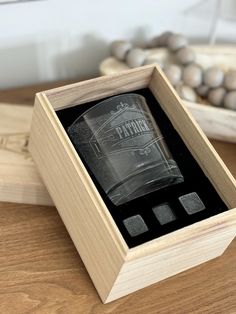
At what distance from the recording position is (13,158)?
22.4 inches

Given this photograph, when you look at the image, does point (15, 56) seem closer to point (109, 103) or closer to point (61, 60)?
point (61, 60)

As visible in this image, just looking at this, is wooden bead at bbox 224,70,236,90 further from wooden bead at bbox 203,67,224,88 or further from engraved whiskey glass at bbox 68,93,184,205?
engraved whiskey glass at bbox 68,93,184,205

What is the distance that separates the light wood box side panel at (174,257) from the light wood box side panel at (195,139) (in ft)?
0.12

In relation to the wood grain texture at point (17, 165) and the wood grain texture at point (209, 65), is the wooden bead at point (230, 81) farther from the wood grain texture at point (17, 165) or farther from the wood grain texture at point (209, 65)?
the wood grain texture at point (17, 165)

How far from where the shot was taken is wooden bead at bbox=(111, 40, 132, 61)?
646 mm

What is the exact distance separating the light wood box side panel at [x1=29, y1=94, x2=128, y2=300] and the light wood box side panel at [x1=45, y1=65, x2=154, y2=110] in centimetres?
3

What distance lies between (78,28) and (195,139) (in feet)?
0.77

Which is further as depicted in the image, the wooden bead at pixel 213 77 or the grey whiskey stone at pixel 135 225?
the wooden bead at pixel 213 77

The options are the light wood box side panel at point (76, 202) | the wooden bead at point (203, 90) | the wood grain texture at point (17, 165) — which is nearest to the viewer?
the light wood box side panel at point (76, 202)

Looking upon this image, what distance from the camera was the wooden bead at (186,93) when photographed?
0.63 meters

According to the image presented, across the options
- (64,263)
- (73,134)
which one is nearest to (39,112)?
(73,134)

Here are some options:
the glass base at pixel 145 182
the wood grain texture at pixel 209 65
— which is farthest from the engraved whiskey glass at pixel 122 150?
the wood grain texture at pixel 209 65

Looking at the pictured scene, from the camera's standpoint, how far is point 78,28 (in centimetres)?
66

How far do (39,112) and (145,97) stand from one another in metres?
0.12
